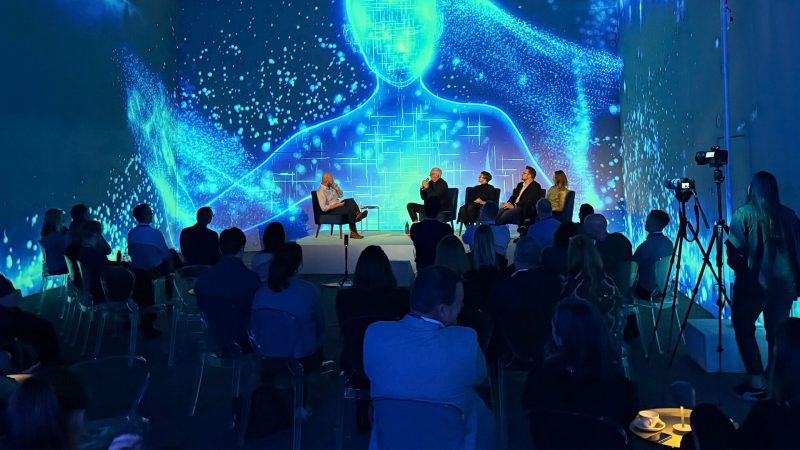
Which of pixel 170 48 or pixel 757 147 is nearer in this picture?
pixel 757 147

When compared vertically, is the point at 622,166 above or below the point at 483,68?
below

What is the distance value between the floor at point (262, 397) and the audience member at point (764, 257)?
456mm

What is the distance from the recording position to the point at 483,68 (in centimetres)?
1109

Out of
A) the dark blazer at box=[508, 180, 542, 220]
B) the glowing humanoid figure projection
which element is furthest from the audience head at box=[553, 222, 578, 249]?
the glowing humanoid figure projection

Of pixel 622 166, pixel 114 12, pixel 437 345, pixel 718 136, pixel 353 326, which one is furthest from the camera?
pixel 622 166

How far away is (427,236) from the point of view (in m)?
5.35

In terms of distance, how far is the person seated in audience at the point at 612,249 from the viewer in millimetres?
4613

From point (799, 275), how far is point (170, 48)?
10099mm

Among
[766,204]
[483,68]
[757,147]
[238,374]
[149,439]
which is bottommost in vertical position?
[149,439]

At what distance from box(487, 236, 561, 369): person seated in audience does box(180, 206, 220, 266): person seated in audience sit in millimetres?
2936

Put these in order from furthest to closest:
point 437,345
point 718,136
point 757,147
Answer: point 718,136 → point 757,147 → point 437,345

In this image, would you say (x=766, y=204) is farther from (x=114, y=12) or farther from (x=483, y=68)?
(x=114, y=12)

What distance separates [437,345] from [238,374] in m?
1.90

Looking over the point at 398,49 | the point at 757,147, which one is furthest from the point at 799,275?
the point at 398,49
